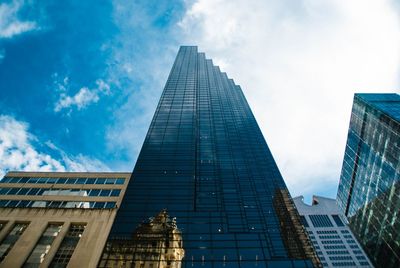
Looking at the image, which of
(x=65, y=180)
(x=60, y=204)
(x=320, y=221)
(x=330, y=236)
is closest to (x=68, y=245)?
(x=60, y=204)

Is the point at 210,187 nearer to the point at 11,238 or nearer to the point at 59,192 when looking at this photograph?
the point at 59,192

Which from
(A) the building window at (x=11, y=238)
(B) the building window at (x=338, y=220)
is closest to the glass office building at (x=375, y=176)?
(A) the building window at (x=11, y=238)

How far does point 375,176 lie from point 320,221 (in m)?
104

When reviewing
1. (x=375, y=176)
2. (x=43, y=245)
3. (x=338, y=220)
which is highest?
(x=338, y=220)

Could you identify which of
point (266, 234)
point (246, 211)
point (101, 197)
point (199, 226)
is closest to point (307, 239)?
point (266, 234)

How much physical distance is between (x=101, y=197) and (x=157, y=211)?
10.0 meters

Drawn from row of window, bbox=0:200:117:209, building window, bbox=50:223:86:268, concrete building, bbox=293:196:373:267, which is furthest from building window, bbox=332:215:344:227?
building window, bbox=50:223:86:268

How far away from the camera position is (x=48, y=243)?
110ft

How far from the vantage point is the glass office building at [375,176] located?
67.8m

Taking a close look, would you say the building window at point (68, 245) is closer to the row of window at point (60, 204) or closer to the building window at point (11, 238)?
the building window at point (11, 238)

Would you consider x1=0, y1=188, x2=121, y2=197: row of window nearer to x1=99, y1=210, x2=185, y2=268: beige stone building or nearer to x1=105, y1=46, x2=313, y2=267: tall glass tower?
x1=105, y1=46, x2=313, y2=267: tall glass tower

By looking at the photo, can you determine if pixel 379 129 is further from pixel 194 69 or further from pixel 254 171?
pixel 194 69

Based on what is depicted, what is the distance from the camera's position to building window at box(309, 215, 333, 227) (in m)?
167

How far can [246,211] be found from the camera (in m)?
53.7
